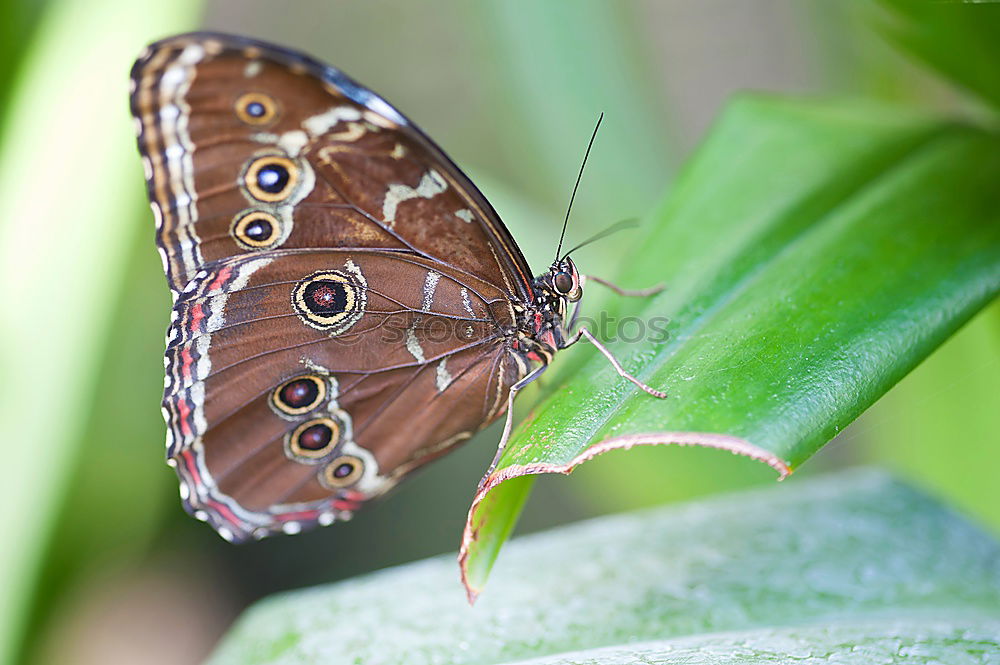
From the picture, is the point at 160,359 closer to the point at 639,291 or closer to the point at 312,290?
the point at 312,290

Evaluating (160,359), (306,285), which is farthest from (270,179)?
(160,359)

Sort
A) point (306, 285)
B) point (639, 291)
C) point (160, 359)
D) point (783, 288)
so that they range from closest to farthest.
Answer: point (783, 288) → point (639, 291) → point (306, 285) → point (160, 359)

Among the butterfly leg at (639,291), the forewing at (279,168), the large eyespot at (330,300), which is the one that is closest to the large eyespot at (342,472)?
the large eyespot at (330,300)

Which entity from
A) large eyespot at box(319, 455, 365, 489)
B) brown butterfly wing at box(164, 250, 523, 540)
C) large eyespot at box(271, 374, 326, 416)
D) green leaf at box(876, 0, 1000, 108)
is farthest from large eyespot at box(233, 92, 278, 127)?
green leaf at box(876, 0, 1000, 108)

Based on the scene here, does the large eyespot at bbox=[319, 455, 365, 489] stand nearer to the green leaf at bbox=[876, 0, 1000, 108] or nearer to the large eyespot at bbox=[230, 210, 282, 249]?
the large eyespot at bbox=[230, 210, 282, 249]

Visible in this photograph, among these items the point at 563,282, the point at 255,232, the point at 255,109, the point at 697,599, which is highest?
the point at 255,109

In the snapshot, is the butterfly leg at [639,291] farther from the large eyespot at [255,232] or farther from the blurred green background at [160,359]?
the large eyespot at [255,232]
